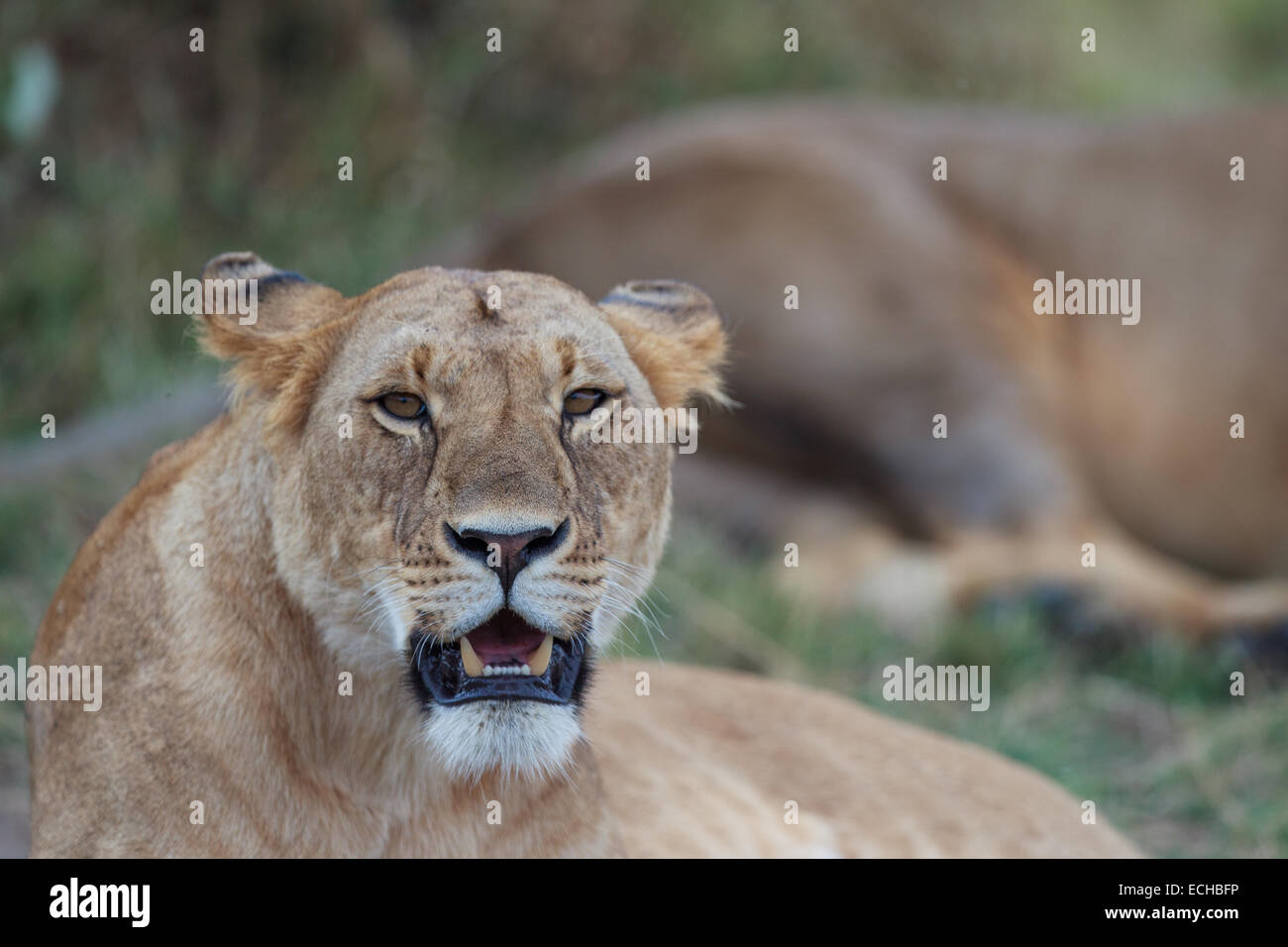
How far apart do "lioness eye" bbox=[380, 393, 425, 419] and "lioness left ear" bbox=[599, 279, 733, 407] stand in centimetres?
41

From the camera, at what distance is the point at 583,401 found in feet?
7.57

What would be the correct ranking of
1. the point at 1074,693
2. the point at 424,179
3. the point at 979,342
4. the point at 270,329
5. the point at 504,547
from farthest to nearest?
the point at 424,179 → the point at 979,342 → the point at 1074,693 → the point at 270,329 → the point at 504,547

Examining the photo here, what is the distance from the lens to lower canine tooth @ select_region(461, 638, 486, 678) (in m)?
2.17

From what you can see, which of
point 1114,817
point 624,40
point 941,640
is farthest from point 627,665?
point 624,40

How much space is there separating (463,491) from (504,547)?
0.09 meters

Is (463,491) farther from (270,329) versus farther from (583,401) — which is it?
(270,329)

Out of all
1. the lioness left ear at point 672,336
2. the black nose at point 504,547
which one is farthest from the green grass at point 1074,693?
the black nose at point 504,547

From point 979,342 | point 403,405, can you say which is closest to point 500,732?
point 403,405

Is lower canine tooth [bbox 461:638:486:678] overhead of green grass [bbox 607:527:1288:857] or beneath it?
overhead

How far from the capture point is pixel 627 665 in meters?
3.36

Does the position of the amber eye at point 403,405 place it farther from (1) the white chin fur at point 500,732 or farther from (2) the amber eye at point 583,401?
(1) the white chin fur at point 500,732

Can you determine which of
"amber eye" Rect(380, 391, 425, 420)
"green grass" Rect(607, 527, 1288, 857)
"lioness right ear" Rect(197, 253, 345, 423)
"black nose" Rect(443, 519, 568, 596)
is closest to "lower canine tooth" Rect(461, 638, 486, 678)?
"black nose" Rect(443, 519, 568, 596)

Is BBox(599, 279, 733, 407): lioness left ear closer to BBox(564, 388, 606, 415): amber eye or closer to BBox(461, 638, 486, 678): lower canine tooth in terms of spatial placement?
BBox(564, 388, 606, 415): amber eye

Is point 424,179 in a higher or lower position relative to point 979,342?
higher
